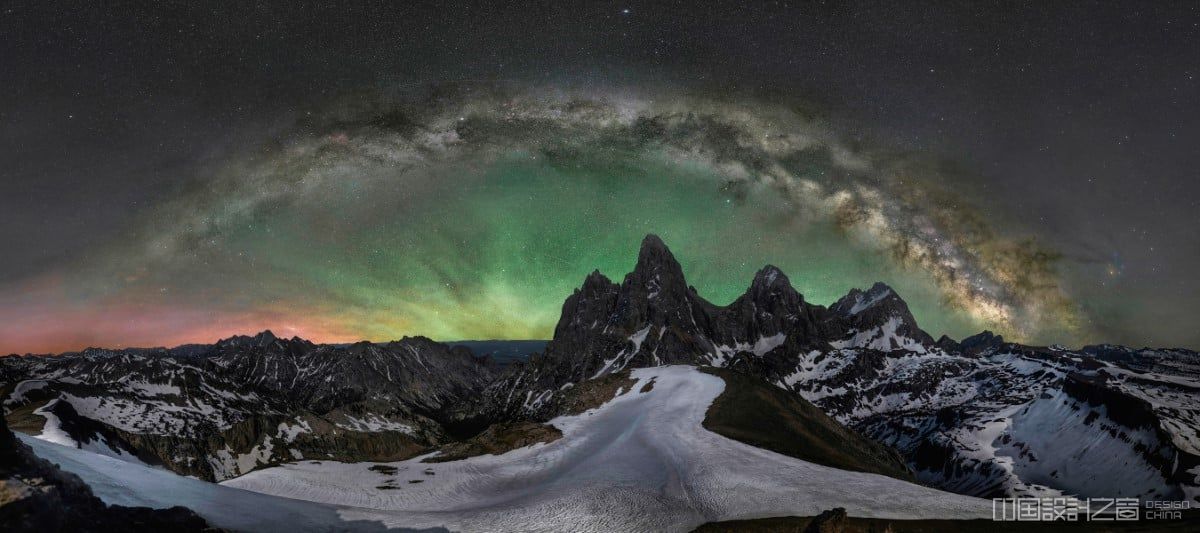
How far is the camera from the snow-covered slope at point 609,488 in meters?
36.1

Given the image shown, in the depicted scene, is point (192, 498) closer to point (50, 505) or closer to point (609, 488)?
point (50, 505)

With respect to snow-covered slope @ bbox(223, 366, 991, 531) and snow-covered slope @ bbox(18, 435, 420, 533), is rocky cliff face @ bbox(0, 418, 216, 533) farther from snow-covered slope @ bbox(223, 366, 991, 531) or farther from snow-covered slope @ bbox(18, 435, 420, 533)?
snow-covered slope @ bbox(223, 366, 991, 531)

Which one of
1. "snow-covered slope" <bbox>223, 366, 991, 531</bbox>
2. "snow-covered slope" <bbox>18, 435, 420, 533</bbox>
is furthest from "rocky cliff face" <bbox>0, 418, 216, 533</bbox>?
"snow-covered slope" <bbox>223, 366, 991, 531</bbox>

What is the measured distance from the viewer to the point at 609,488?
135ft

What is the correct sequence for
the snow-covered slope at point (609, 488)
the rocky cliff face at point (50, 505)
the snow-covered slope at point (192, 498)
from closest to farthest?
1. the rocky cliff face at point (50, 505)
2. the snow-covered slope at point (192, 498)
3. the snow-covered slope at point (609, 488)

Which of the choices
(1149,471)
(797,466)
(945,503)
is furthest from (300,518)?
(1149,471)

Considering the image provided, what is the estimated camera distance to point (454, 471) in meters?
48.1

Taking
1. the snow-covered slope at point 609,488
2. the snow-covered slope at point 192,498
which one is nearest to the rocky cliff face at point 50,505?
the snow-covered slope at point 192,498

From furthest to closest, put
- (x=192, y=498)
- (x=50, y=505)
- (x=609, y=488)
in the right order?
(x=609, y=488) → (x=192, y=498) → (x=50, y=505)

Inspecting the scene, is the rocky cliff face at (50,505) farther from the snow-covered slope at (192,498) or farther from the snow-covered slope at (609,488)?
the snow-covered slope at (609,488)

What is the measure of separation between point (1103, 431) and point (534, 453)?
20931cm

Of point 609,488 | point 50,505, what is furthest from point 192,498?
point 609,488

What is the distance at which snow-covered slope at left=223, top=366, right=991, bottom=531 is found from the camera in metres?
36.1

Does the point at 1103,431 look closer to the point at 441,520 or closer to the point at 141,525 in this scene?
the point at 441,520
